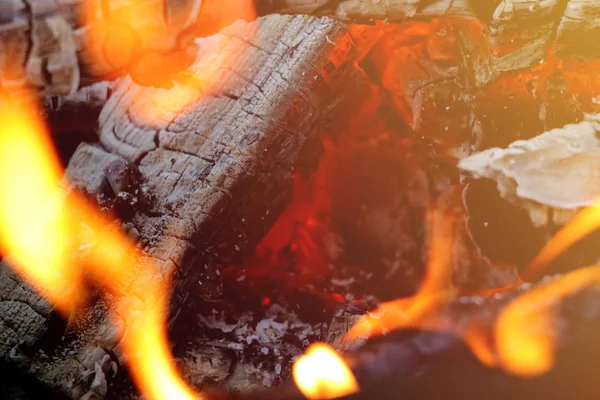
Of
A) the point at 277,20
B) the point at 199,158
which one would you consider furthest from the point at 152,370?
the point at 277,20

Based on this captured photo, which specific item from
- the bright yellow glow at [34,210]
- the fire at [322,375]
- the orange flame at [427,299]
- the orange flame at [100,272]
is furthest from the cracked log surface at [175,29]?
the fire at [322,375]

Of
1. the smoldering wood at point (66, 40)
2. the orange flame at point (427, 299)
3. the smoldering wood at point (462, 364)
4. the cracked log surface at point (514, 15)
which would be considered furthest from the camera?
the orange flame at point (427, 299)

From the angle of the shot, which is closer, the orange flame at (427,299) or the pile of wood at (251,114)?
the pile of wood at (251,114)

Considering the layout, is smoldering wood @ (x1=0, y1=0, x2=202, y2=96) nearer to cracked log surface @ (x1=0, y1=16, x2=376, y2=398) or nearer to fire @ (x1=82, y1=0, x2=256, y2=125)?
fire @ (x1=82, y1=0, x2=256, y2=125)

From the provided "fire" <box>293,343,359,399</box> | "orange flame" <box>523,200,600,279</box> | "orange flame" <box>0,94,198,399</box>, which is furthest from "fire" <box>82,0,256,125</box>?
"orange flame" <box>523,200,600,279</box>

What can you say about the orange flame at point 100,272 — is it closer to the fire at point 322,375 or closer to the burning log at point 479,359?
the burning log at point 479,359

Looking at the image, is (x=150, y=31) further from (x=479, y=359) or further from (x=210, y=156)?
(x=479, y=359)

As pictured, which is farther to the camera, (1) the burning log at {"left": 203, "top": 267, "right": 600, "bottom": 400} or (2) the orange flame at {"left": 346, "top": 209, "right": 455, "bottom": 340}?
(2) the orange flame at {"left": 346, "top": 209, "right": 455, "bottom": 340}
